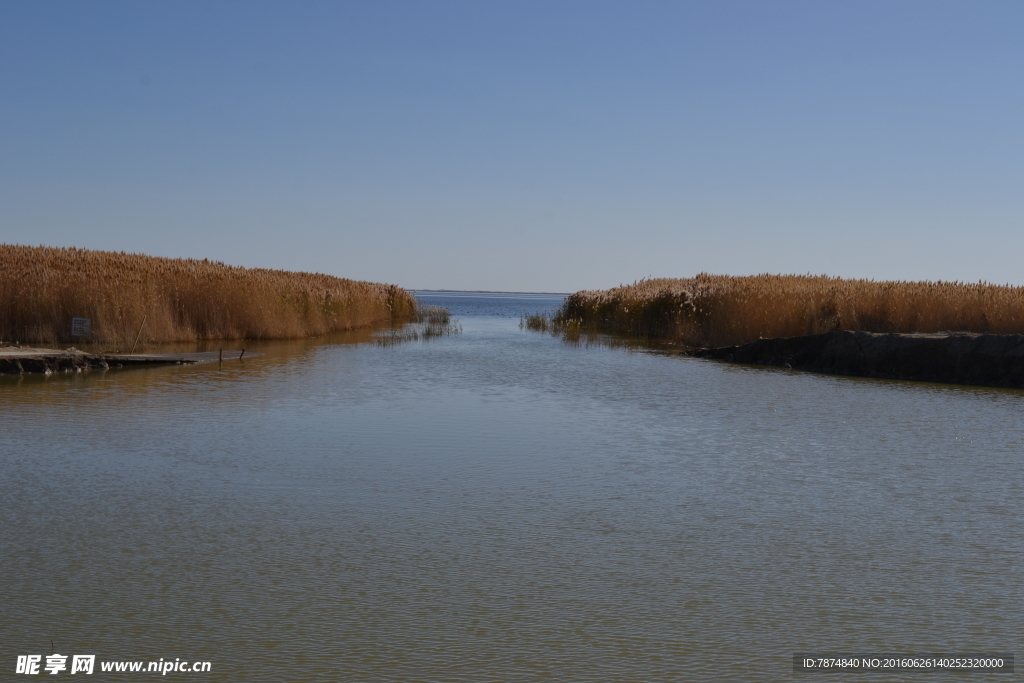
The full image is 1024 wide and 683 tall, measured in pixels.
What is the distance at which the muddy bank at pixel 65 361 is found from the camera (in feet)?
40.9

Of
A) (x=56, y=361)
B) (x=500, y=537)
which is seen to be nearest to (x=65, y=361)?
(x=56, y=361)

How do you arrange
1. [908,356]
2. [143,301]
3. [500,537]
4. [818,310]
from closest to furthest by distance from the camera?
[500,537] → [908,356] → [143,301] → [818,310]

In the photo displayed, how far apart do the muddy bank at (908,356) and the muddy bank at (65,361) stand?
9844 millimetres

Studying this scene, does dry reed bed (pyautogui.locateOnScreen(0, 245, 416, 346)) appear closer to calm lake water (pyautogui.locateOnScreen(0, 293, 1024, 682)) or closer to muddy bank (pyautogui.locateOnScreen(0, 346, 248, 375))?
muddy bank (pyautogui.locateOnScreen(0, 346, 248, 375))

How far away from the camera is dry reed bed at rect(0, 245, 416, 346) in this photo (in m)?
17.3

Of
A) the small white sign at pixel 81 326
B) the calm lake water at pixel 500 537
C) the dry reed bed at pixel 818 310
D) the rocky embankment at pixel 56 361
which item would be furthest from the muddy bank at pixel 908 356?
the small white sign at pixel 81 326

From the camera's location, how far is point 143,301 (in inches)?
704

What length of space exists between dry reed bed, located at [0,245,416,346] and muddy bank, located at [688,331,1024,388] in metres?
10.5

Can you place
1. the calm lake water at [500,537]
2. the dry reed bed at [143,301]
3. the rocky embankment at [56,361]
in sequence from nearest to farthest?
1. the calm lake water at [500,537]
2. the rocky embankment at [56,361]
3. the dry reed bed at [143,301]

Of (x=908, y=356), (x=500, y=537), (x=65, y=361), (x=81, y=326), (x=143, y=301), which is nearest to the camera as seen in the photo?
(x=500, y=537)

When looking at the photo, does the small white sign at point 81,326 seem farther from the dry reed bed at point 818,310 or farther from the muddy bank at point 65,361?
the dry reed bed at point 818,310

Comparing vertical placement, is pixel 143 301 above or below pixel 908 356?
above

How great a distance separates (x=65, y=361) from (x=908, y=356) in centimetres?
1226

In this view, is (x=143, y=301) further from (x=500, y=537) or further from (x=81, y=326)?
(x=500, y=537)
